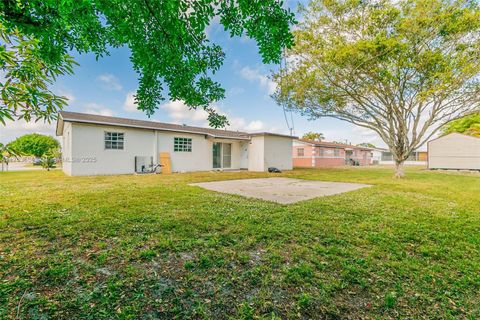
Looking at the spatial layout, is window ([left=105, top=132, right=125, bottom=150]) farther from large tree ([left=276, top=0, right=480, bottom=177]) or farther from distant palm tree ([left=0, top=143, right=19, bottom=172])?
distant palm tree ([left=0, top=143, right=19, bottom=172])

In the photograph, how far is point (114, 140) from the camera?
12219mm

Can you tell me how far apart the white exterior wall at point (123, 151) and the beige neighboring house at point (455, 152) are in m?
21.7

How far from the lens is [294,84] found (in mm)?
12758

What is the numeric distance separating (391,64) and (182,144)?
1220 cm

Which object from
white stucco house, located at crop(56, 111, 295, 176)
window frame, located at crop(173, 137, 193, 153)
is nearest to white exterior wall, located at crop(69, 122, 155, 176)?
white stucco house, located at crop(56, 111, 295, 176)

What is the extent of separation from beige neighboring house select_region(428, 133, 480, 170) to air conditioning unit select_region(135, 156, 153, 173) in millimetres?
26579

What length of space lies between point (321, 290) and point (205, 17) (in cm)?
281

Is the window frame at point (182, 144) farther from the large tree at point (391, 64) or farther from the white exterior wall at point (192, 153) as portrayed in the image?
the large tree at point (391, 64)

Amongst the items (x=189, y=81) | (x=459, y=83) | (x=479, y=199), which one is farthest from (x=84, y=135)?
(x=459, y=83)

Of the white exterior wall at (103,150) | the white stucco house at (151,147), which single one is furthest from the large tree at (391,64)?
the white exterior wall at (103,150)

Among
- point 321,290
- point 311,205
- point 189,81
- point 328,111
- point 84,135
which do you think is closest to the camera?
point 321,290

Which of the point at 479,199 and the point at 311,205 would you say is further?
the point at 479,199

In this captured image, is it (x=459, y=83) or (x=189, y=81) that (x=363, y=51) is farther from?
(x=189, y=81)

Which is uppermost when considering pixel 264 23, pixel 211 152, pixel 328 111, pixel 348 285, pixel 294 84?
pixel 294 84
